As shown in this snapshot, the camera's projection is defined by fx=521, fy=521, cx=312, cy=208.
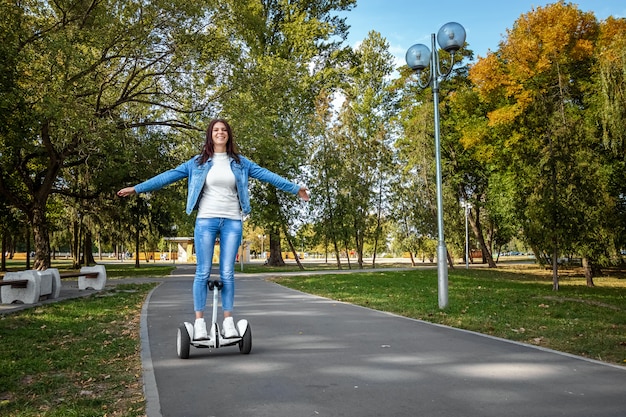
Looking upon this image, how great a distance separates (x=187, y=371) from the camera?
15.2 feet

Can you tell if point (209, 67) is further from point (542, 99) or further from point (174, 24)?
point (542, 99)

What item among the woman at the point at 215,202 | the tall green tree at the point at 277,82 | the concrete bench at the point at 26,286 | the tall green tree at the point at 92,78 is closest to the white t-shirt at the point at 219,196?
the woman at the point at 215,202

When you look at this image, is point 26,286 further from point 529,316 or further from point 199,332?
point 529,316

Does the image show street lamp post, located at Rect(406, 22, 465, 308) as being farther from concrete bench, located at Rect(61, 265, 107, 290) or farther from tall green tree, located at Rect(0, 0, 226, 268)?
concrete bench, located at Rect(61, 265, 107, 290)

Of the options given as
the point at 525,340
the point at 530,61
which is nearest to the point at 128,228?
the point at 530,61

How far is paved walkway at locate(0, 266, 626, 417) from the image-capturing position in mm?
3564

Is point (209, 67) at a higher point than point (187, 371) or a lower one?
higher

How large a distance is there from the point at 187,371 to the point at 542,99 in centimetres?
1563

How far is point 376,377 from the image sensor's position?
14.4 ft

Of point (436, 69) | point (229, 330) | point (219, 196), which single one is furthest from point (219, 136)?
point (436, 69)

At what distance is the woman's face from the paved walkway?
2.12 metres

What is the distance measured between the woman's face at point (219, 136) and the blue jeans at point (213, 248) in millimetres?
762

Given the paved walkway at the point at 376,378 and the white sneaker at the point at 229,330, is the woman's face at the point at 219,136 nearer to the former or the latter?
the white sneaker at the point at 229,330

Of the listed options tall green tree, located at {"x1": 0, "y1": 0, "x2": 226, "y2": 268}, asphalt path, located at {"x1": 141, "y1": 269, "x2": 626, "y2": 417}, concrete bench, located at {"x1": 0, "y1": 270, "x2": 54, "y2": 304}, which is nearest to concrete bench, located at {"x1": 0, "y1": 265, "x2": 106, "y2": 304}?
concrete bench, located at {"x1": 0, "y1": 270, "x2": 54, "y2": 304}
